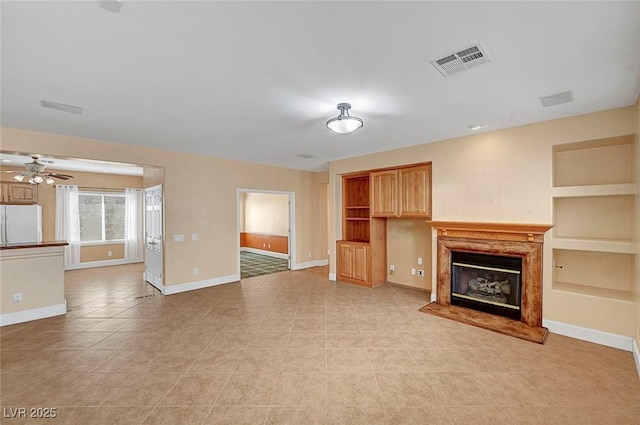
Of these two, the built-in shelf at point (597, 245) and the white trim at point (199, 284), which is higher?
the built-in shelf at point (597, 245)

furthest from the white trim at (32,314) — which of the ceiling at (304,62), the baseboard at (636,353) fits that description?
the baseboard at (636,353)

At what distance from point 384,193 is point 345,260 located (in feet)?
5.66

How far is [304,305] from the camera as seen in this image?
4449 mm

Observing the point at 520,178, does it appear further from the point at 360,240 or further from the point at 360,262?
the point at 360,240

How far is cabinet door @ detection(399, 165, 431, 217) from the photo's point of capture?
473cm

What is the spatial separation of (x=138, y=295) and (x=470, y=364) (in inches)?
217

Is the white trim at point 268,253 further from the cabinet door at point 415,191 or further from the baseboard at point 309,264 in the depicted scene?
the cabinet door at point 415,191

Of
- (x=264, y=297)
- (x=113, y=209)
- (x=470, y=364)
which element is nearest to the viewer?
(x=470, y=364)

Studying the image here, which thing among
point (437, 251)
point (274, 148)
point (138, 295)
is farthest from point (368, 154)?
point (138, 295)

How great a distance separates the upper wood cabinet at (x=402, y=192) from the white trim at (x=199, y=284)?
3.43 meters

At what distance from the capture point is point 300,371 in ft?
8.55

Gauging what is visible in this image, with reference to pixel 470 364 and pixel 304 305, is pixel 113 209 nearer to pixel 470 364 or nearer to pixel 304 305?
pixel 304 305

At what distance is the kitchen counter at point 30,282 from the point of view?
376 cm

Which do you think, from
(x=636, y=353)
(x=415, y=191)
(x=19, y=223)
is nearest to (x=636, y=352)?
(x=636, y=353)
